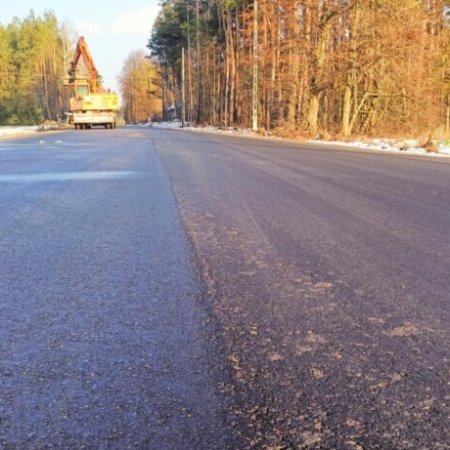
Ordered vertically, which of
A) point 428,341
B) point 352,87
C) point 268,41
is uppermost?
point 268,41

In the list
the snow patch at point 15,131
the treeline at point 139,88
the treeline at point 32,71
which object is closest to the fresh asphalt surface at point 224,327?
the snow patch at point 15,131

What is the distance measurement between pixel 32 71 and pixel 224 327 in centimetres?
9740

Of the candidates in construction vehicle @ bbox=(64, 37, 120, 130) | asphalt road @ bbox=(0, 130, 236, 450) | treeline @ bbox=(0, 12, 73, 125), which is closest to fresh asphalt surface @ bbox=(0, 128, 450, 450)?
asphalt road @ bbox=(0, 130, 236, 450)

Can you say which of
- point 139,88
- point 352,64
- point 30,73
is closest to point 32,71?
point 30,73

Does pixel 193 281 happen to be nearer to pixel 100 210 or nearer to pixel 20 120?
pixel 100 210

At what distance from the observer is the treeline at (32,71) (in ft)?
285

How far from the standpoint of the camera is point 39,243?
4.86m

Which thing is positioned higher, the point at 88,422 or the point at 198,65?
the point at 198,65

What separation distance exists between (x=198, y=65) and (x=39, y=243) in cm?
5411

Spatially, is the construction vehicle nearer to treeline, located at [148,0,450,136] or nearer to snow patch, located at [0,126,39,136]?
snow patch, located at [0,126,39,136]

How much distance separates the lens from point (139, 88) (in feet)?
379

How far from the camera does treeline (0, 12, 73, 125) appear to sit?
3415 inches

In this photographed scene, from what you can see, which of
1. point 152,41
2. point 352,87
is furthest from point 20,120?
point 352,87

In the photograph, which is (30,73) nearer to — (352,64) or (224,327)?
(352,64)
